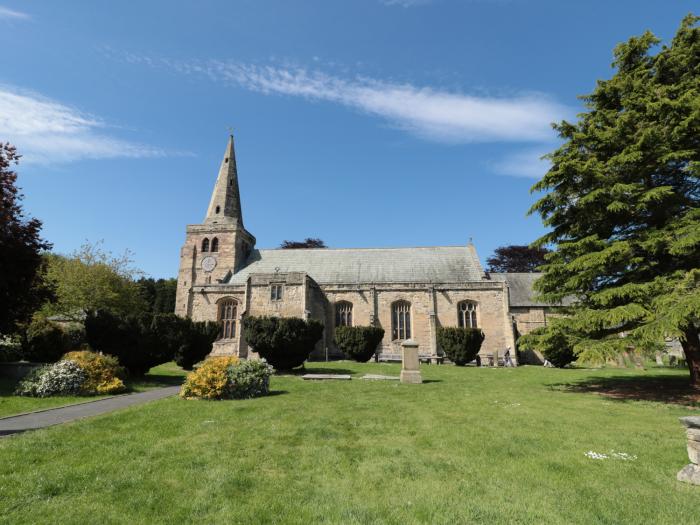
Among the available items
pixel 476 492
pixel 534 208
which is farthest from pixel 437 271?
pixel 476 492

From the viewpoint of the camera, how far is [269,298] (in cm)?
2658

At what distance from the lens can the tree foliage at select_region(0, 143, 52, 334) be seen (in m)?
12.4

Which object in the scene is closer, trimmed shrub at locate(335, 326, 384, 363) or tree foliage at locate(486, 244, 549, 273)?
trimmed shrub at locate(335, 326, 384, 363)

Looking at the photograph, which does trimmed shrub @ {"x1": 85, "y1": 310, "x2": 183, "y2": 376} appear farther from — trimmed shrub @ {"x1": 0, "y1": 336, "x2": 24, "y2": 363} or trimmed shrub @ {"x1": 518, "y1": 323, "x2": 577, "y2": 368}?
trimmed shrub @ {"x1": 518, "y1": 323, "x2": 577, "y2": 368}

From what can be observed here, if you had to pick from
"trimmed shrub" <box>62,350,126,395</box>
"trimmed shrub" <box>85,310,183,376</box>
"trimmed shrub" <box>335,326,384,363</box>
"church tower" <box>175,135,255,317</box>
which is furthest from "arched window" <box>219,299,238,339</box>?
"trimmed shrub" <box>62,350,126,395</box>

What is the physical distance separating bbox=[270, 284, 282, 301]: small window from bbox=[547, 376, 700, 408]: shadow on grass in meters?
17.6

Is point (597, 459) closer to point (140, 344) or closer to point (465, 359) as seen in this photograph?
point (140, 344)

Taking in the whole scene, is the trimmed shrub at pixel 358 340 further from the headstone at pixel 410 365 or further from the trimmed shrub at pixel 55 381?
the trimmed shrub at pixel 55 381

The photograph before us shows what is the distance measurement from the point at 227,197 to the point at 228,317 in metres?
12.0

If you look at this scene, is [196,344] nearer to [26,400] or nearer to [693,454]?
[26,400]

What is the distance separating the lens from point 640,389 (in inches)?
504

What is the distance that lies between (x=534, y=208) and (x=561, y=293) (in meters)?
3.26

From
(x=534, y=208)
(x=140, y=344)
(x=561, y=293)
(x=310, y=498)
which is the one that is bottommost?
(x=310, y=498)

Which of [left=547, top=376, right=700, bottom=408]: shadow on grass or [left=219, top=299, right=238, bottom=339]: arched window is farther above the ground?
[left=219, top=299, right=238, bottom=339]: arched window
